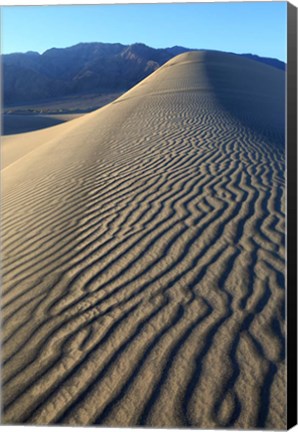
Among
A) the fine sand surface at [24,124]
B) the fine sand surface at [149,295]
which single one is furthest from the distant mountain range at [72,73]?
the fine sand surface at [149,295]

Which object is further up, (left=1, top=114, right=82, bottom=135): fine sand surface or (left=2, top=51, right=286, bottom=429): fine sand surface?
(left=1, top=114, right=82, bottom=135): fine sand surface

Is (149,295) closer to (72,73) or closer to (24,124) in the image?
(24,124)

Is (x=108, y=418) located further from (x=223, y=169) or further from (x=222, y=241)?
(x=223, y=169)

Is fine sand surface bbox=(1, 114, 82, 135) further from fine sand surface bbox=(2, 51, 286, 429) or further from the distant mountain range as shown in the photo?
the distant mountain range

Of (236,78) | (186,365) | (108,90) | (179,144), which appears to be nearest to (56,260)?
(186,365)

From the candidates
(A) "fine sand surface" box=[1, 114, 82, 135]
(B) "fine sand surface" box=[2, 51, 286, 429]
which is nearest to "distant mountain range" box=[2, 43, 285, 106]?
(A) "fine sand surface" box=[1, 114, 82, 135]

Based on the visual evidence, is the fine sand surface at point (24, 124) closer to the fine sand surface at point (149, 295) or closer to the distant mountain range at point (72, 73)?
the fine sand surface at point (149, 295)
